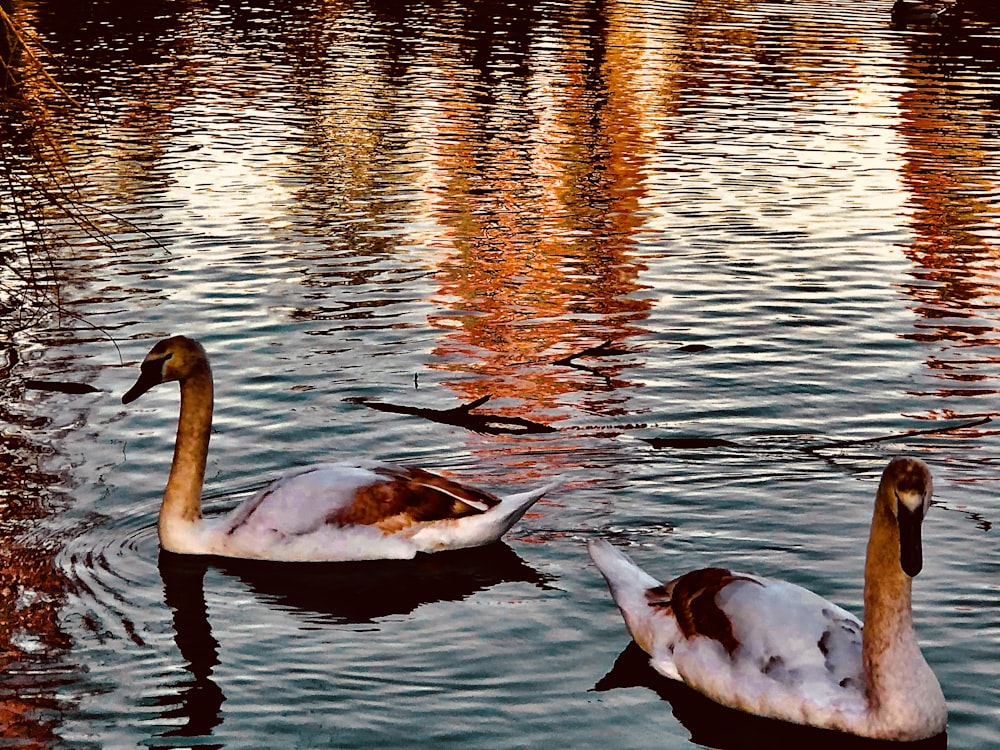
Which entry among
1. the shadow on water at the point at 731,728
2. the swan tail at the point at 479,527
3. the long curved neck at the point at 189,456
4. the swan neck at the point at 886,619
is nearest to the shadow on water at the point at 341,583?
the swan tail at the point at 479,527

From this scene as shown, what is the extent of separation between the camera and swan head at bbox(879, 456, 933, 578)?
805 centimetres

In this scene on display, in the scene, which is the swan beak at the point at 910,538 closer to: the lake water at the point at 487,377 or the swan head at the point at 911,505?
the swan head at the point at 911,505

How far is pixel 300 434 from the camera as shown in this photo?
1379 centimetres

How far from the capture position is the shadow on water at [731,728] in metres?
8.39

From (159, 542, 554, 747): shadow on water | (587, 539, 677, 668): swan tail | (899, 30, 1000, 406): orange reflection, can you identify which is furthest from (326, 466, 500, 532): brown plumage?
(899, 30, 1000, 406): orange reflection

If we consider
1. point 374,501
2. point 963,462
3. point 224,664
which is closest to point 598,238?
point 963,462

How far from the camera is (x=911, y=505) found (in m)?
8.09

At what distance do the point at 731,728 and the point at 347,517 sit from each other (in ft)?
10.8

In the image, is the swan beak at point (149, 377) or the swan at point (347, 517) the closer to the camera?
the swan at point (347, 517)

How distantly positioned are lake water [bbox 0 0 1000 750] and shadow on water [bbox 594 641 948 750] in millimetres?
47

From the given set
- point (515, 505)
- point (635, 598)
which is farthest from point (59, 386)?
point (635, 598)

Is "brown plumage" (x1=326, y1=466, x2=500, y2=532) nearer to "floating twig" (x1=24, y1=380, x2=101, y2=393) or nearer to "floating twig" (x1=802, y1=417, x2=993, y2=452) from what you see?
"floating twig" (x1=802, y1=417, x2=993, y2=452)

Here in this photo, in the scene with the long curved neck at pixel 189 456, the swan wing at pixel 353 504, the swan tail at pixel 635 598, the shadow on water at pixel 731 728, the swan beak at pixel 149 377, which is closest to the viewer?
the shadow on water at pixel 731 728

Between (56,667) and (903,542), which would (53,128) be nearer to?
(56,667)
